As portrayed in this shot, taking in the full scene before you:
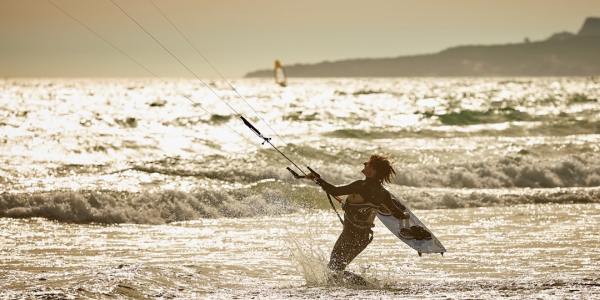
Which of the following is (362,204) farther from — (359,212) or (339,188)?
(339,188)

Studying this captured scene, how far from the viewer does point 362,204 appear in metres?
10.1

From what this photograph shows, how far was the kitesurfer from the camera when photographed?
9867 mm

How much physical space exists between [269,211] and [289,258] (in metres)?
8.13

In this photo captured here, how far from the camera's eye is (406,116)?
2206 inches

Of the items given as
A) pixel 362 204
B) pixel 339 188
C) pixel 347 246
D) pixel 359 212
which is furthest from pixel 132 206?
pixel 339 188

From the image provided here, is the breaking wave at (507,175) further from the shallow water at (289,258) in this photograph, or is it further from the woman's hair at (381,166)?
the woman's hair at (381,166)

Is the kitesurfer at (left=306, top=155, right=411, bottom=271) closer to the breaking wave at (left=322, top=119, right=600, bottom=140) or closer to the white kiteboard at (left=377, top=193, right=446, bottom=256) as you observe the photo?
the white kiteboard at (left=377, top=193, right=446, bottom=256)

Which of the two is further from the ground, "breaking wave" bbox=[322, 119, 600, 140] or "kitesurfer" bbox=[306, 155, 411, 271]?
"breaking wave" bbox=[322, 119, 600, 140]

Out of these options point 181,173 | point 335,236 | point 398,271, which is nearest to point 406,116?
point 181,173

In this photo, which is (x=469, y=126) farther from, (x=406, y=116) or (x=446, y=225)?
(x=446, y=225)

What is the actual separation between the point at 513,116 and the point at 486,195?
110 feet

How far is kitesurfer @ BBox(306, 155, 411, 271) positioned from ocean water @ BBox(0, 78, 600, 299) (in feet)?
0.88

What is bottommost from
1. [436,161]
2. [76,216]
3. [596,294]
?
[596,294]

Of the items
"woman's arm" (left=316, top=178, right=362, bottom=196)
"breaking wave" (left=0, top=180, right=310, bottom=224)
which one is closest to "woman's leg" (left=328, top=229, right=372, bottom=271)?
"woman's arm" (left=316, top=178, right=362, bottom=196)
